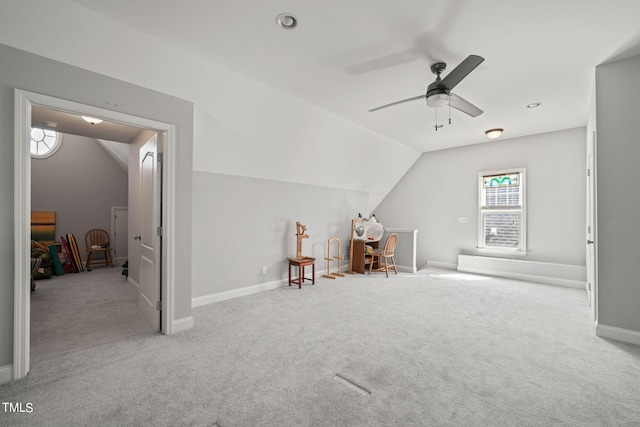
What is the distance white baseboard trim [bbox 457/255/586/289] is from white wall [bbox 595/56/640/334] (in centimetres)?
247

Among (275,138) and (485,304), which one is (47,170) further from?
(485,304)

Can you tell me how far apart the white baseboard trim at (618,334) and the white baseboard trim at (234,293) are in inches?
159

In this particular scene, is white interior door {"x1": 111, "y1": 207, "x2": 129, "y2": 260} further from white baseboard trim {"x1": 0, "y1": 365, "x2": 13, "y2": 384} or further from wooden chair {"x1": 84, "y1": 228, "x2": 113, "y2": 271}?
white baseboard trim {"x1": 0, "y1": 365, "x2": 13, "y2": 384}

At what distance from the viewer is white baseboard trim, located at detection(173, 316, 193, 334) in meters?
2.83

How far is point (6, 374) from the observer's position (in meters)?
1.95

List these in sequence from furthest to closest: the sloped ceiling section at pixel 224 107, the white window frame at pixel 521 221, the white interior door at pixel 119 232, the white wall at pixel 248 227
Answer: the white interior door at pixel 119 232 < the white window frame at pixel 521 221 < the white wall at pixel 248 227 < the sloped ceiling section at pixel 224 107

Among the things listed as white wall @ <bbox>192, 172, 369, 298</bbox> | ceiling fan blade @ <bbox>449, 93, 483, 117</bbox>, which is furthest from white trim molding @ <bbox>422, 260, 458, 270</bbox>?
ceiling fan blade @ <bbox>449, 93, 483, 117</bbox>

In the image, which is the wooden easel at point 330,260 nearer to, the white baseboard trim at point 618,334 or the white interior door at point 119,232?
the white baseboard trim at point 618,334

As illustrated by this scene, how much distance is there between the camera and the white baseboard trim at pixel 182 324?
9.27ft

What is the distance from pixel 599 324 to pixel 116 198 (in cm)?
916

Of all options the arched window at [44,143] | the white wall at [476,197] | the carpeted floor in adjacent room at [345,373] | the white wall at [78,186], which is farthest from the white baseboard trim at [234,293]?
the arched window at [44,143]

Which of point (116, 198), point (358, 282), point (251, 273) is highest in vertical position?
point (116, 198)

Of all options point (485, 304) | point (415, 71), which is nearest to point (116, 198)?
point (415, 71)

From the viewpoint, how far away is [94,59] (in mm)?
2252
